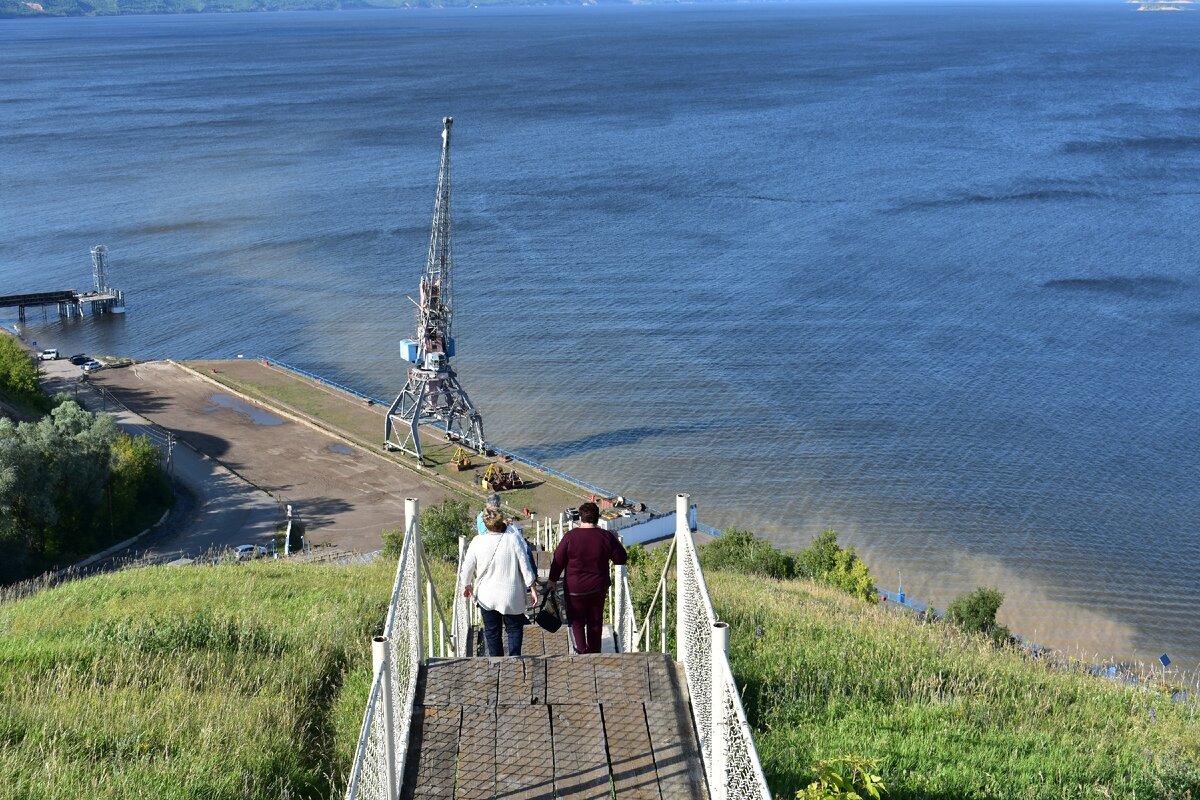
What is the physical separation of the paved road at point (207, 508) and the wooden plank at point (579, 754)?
21879 millimetres

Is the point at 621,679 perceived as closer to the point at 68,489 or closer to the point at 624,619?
the point at 624,619

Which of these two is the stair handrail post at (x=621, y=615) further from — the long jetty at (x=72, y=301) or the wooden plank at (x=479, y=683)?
the long jetty at (x=72, y=301)

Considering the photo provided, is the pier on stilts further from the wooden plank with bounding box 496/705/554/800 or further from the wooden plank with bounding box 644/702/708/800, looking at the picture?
the wooden plank with bounding box 644/702/708/800

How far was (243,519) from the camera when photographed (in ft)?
97.9

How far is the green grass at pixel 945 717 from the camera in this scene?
6.82 m

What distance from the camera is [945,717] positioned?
311 inches

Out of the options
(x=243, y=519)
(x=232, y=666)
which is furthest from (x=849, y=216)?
(x=232, y=666)

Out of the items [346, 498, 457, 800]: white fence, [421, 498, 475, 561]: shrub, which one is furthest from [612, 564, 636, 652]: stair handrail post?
[421, 498, 475, 561]: shrub

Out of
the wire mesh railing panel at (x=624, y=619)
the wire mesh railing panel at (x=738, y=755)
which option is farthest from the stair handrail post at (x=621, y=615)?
the wire mesh railing panel at (x=738, y=755)

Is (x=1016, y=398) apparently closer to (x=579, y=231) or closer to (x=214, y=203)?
(x=579, y=231)

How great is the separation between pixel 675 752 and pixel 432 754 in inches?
43.9

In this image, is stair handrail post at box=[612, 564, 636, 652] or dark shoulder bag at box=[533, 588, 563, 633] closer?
dark shoulder bag at box=[533, 588, 563, 633]

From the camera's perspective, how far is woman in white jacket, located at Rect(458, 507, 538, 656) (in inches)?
281

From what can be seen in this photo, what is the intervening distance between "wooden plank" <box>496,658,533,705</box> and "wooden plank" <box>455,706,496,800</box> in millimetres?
134
